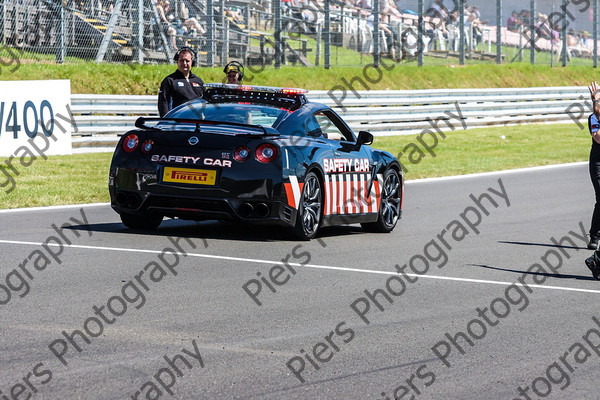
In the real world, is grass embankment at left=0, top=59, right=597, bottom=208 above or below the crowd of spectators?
below

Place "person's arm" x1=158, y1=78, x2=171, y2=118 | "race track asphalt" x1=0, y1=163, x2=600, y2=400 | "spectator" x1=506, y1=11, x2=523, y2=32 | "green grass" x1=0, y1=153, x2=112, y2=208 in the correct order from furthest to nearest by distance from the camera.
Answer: "spectator" x1=506, y1=11, x2=523, y2=32, "green grass" x1=0, y1=153, x2=112, y2=208, "person's arm" x1=158, y1=78, x2=171, y2=118, "race track asphalt" x1=0, y1=163, x2=600, y2=400

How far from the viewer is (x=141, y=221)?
10844 millimetres

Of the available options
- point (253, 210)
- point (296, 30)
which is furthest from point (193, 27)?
point (253, 210)

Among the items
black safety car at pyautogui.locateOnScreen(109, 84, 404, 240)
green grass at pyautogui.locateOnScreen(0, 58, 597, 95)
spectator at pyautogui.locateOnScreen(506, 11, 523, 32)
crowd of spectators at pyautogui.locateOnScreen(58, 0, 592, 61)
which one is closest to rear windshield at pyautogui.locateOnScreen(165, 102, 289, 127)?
black safety car at pyautogui.locateOnScreen(109, 84, 404, 240)

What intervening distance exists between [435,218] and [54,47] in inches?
427

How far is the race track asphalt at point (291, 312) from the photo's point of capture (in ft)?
17.3

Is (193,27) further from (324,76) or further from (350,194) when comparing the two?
(350,194)

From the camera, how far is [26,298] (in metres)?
7.16

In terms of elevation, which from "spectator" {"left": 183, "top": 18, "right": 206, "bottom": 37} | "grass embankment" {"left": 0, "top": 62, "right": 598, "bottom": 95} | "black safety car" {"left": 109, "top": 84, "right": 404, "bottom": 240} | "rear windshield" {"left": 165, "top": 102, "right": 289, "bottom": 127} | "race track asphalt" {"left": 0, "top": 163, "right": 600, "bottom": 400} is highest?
"spectator" {"left": 183, "top": 18, "right": 206, "bottom": 37}

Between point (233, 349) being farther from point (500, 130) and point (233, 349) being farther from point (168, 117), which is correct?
point (500, 130)

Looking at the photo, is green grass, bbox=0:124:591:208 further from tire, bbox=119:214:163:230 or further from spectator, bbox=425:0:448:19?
spectator, bbox=425:0:448:19

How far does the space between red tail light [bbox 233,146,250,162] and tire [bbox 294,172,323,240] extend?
64cm

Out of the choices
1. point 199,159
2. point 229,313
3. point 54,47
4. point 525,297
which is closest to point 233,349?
point 229,313

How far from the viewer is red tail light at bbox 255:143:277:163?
1002cm
